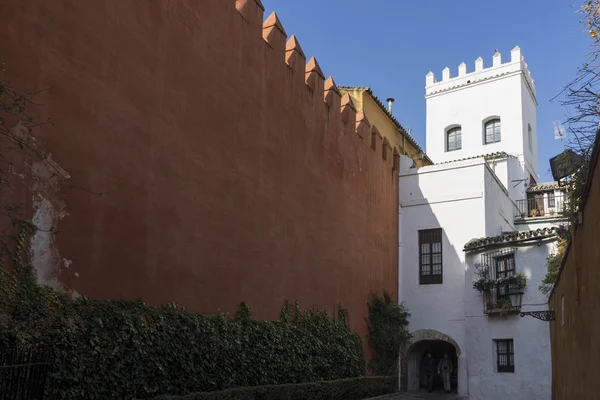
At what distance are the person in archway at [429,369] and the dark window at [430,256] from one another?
8.35 feet

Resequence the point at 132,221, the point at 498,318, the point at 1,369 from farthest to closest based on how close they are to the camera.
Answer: the point at 498,318, the point at 132,221, the point at 1,369

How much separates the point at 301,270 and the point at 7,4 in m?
8.57

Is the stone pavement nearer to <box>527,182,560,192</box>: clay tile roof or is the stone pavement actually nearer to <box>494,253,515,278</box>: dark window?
<box>494,253,515,278</box>: dark window

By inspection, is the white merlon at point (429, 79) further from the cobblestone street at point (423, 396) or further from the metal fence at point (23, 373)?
the metal fence at point (23, 373)

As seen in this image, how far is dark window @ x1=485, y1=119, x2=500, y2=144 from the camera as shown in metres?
29.8

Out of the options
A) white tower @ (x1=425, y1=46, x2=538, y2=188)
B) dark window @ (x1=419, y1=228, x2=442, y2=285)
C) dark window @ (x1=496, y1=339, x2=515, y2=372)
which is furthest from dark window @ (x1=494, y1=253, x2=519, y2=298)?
white tower @ (x1=425, y1=46, x2=538, y2=188)

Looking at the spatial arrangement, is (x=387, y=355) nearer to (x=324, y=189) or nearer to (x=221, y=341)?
(x=324, y=189)

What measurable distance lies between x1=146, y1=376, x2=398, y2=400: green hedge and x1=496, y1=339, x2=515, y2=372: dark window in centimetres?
306

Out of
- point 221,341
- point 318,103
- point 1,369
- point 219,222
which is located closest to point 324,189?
point 318,103

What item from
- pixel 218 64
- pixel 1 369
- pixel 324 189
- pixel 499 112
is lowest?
pixel 1 369

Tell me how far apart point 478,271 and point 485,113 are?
48.0 feet

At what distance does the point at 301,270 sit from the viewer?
14172mm

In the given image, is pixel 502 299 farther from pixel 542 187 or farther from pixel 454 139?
pixel 454 139

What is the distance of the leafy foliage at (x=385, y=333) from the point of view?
17422 millimetres
